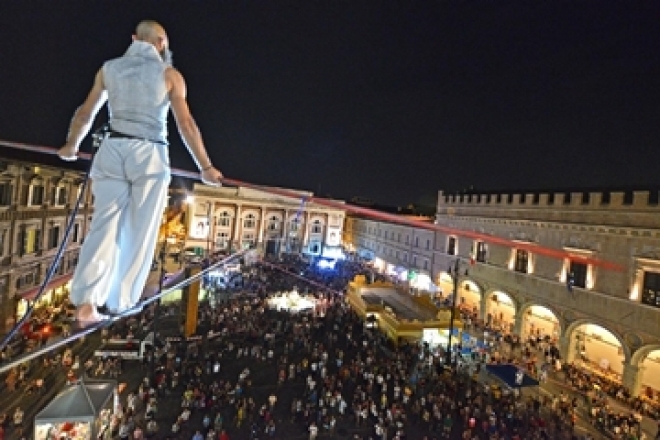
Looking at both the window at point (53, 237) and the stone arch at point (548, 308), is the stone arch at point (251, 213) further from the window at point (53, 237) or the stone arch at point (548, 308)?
the stone arch at point (548, 308)

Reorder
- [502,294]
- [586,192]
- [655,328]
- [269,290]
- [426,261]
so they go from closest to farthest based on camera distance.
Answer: [655,328], [586,192], [502,294], [269,290], [426,261]

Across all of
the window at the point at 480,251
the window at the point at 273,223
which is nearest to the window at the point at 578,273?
the window at the point at 480,251

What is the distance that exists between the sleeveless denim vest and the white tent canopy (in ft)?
30.4

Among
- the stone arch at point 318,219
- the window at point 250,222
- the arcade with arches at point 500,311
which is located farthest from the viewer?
the stone arch at point 318,219

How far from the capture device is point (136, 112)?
272 cm

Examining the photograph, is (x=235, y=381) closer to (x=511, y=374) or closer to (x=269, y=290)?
(x=511, y=374)

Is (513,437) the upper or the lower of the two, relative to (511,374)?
lower

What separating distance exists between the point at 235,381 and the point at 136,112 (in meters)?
15.1

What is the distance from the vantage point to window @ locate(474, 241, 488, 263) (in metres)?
28.5

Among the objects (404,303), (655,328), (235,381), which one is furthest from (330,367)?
(655,328)

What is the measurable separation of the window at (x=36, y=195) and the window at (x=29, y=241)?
4.87 ft

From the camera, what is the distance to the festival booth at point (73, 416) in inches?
356

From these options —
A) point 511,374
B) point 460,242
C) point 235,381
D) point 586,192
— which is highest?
point 586,192

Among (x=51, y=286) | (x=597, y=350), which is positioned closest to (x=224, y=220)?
(x=51, y=286)
